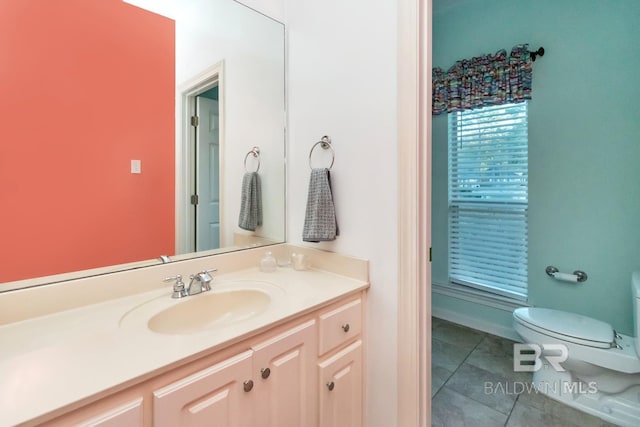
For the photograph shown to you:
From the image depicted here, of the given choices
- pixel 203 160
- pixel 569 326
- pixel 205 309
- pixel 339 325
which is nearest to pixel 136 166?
pixel 203 160

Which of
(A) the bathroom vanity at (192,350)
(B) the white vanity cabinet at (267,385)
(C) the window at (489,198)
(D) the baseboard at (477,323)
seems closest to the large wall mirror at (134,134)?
(A) the bathroom vanity at (192,350)

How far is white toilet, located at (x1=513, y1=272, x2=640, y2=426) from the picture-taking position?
1.45m

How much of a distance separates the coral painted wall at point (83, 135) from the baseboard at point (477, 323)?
7.77 ft

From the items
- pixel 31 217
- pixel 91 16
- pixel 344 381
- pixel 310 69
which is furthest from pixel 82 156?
pixel 344 381

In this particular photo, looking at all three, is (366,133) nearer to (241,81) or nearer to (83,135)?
(241,81)

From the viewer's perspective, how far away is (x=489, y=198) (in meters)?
2.32

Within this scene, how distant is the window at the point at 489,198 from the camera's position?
219 cm

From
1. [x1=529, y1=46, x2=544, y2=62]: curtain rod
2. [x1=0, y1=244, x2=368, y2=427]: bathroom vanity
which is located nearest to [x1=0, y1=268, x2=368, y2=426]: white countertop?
[x1=0, y1=244, x2=368, y2=427]: bathroom vanity

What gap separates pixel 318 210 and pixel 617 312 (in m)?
2.05

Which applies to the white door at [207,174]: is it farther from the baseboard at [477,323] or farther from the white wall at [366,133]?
the baseboard at [477,323]

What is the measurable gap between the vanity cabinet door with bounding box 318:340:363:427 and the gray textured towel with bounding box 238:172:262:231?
0.75 metres

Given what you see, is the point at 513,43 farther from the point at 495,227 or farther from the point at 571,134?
the point at 495,227

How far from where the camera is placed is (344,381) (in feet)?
3.72

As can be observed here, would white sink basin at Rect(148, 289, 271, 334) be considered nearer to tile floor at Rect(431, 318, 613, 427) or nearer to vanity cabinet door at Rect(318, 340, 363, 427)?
vanity cabinet door at Rect(318, 340, 363, 427)
